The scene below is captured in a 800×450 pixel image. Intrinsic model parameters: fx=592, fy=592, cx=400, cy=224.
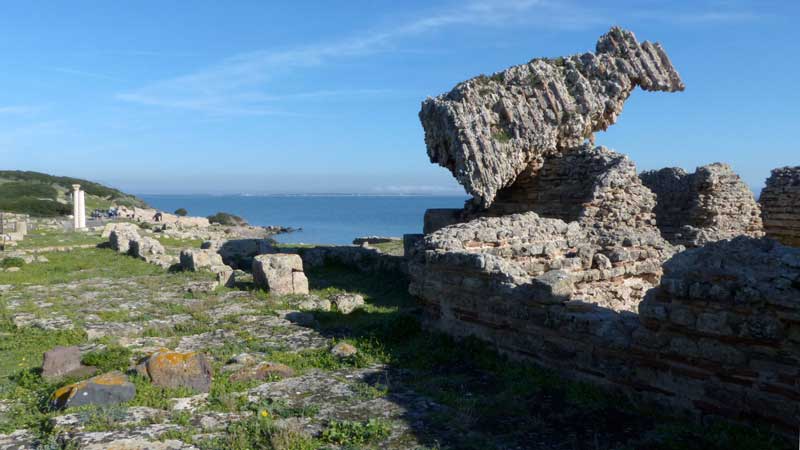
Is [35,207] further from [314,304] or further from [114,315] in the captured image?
[314,304]

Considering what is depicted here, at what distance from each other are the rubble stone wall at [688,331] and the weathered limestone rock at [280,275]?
18.7 feet

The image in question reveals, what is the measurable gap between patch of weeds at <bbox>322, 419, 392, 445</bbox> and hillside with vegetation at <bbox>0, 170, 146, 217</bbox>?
150 feet

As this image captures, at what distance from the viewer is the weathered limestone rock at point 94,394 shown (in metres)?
5.89

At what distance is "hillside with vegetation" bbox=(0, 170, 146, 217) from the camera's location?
147ft

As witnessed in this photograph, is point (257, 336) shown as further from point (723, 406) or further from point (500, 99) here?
point (500, 99)

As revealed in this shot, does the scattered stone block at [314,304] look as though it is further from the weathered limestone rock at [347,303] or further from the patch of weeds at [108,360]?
the patch of weeds at [108,360]

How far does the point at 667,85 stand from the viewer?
16203 mm

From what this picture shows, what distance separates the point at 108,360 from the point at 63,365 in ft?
1.62

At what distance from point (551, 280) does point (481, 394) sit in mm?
1651

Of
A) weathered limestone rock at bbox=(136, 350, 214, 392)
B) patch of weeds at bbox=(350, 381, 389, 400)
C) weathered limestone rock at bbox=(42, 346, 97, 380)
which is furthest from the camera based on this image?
weathered limestone rock at bbox=(42, 346, 97, 380)

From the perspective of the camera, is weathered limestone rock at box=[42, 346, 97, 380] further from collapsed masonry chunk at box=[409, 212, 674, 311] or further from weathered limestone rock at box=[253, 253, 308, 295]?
weathered limestone rock at box=[253, 253, 308, 295]

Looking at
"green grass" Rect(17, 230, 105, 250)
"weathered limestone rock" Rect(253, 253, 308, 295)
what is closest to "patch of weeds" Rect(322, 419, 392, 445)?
"weathered limestone rock" Rect(253, 253, 308, 295)

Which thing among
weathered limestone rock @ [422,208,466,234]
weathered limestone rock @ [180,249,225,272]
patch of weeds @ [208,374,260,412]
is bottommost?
patch of weeds @ [208,374,260,412]

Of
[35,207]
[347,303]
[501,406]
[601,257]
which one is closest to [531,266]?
[601,257]
